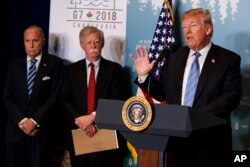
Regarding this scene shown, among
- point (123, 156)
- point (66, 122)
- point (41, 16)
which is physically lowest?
point (123, 156)

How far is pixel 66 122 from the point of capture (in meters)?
4.56

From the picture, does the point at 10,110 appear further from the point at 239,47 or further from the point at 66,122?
the point at 239,47

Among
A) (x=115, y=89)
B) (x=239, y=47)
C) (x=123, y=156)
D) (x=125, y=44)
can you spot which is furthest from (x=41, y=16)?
(x=239, y=47)

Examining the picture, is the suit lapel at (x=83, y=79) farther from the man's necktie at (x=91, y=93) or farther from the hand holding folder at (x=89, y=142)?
the hand holding folder at (x=89, y=142)

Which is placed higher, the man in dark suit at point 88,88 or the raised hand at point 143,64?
the raised hand at point 143,64

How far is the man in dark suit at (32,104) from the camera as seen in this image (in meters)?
4.47

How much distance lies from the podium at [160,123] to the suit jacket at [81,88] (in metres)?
2.05

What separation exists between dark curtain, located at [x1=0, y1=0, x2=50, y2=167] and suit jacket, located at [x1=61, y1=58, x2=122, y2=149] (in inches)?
32.4

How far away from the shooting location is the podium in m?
2.09

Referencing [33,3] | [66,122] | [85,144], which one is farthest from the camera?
[33,3]

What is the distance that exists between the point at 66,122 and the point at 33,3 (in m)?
1.43

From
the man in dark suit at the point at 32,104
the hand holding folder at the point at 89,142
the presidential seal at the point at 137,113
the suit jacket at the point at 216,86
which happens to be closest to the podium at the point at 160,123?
the presidential seal at the point at 137,113

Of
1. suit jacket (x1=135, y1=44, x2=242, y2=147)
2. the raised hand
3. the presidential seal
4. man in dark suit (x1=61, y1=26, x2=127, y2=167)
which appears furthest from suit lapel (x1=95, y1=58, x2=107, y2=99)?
the presidential seal

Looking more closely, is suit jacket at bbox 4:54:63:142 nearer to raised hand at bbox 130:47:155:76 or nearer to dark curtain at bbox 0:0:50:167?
dark curtain at bbox 0:0:50:167
